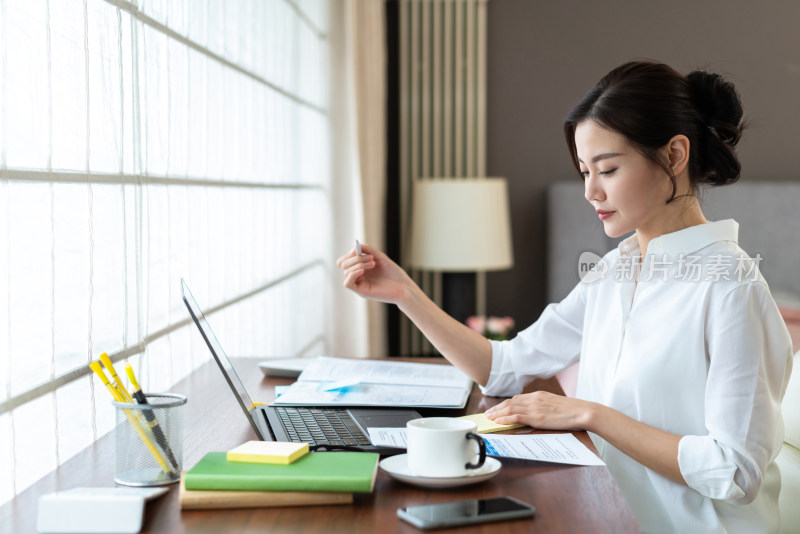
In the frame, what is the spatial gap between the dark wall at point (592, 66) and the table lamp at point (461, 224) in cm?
38

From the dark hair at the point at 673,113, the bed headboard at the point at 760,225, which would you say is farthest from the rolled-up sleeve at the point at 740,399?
the bed headboard at the point at 760,225

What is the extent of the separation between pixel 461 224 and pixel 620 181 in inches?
81.6

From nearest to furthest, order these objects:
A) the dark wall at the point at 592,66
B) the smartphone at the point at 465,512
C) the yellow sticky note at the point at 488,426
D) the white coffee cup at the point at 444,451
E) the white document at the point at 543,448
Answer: the smartphone at the point at 465,512 < the white coffee cup at the point at 444,451 < the white document at the point at 543,448 < the yellow sticky note at the point at 488,426 < the dark wall at the point at 592,66

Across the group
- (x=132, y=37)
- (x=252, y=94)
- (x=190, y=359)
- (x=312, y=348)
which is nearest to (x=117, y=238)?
(x=132, y=37)

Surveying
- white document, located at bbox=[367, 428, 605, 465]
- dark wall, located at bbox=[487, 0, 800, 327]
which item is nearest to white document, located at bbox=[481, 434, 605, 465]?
white document, located at bbox=[367, 428, 605, 465]

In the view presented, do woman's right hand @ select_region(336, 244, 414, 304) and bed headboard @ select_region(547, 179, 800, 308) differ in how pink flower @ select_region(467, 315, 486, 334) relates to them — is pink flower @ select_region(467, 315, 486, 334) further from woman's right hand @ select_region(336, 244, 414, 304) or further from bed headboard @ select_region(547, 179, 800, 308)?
woman's right hand @ select_region(336, 244, 414, 304)

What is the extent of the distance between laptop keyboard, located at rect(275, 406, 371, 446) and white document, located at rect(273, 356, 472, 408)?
4 cm

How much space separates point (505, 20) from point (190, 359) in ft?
8.16

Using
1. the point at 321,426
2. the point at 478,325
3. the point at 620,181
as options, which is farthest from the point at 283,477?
the point at 478,325

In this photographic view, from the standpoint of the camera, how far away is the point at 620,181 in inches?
49.2

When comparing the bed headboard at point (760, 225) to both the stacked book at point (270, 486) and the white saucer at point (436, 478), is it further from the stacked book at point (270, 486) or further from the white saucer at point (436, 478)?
the stacked book at point (270, 486)

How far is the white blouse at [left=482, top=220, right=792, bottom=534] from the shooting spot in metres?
1.08

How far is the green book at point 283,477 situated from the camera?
83 cm

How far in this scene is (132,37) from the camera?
4.19ft
